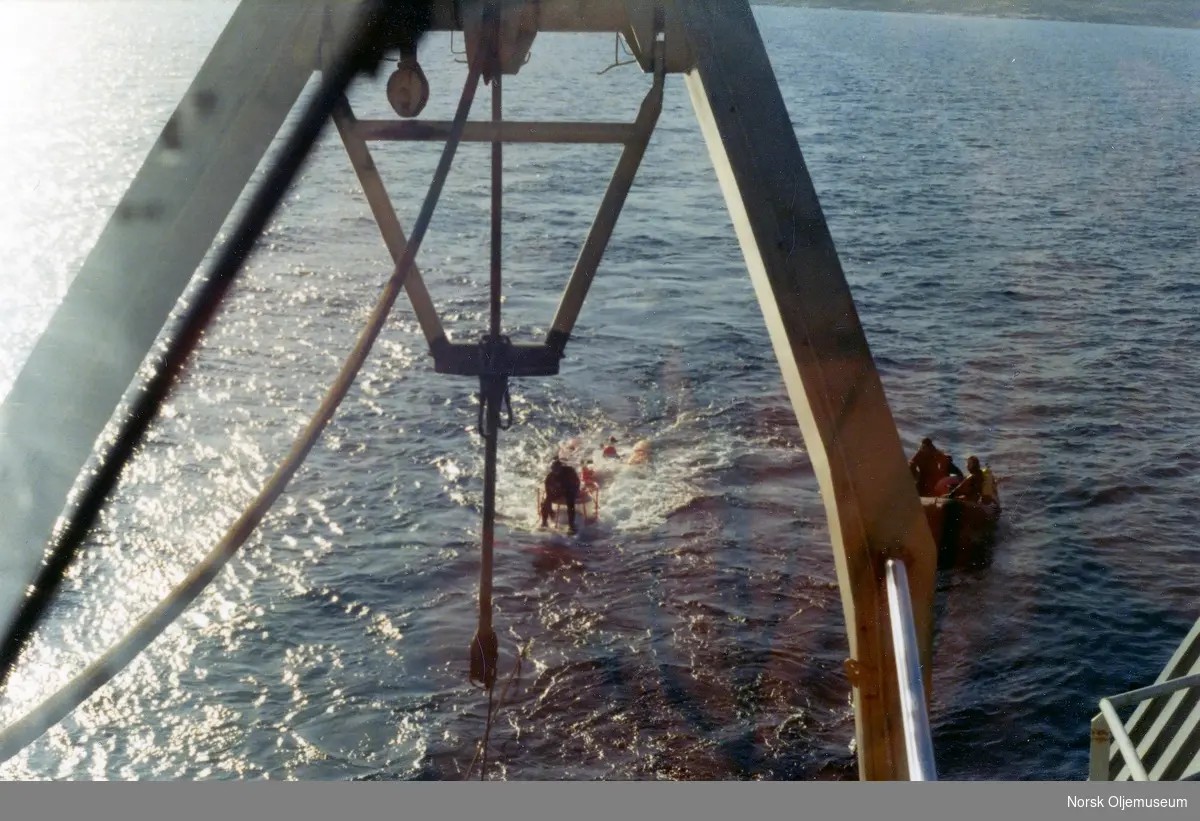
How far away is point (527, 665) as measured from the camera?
16.5 meters

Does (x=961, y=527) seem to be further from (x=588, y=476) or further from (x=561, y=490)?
(x=561, y=490)

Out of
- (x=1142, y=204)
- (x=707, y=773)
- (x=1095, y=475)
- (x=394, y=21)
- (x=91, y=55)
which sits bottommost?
(x=394, y=21)

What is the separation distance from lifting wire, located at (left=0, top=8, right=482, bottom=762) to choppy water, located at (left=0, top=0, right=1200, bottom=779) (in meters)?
11.6

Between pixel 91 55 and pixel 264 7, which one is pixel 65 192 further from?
pixel 91 55

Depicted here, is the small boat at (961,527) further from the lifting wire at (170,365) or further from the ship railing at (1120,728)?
the lifting wire at (170,365)

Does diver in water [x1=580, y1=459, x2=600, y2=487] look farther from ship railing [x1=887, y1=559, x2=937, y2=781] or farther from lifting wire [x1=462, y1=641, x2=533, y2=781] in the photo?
ship railing [x1=887, y1=559, x2=937, y2=781]

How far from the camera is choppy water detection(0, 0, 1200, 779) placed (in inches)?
607

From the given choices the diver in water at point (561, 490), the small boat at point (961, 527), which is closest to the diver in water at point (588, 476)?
the diver in water at point (561, 490)


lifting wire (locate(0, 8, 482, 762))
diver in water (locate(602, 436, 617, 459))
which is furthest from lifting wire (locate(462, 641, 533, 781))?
lifting wire (locate(0, 8, 482, 762))

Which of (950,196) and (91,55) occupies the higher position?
(91,55)

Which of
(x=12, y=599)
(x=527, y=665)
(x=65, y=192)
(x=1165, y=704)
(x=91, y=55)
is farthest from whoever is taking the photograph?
(x=91, y=55)

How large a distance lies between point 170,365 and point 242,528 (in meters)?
0.42

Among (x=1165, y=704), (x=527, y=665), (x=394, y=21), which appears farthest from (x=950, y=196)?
(x=394, y=21)
